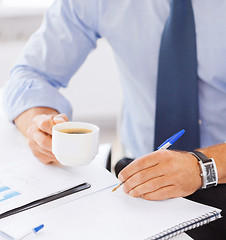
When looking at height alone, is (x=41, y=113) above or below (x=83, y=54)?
below

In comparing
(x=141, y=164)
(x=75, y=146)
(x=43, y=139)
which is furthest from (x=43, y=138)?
(x=141, y=164)

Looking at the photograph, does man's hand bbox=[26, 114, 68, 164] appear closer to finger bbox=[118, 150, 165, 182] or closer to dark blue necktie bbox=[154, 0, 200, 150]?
finger bbox=[118, 150, 165, 182]

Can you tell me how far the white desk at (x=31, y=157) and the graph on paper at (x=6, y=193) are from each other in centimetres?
6

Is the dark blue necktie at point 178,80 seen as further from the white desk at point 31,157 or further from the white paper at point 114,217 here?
the white paper at point 114,217

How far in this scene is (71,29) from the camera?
1.41 metres

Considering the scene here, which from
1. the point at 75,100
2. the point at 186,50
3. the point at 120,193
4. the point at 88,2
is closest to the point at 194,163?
the point at 120,193

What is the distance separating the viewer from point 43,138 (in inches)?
41.1

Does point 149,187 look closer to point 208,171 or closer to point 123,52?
point 208,171

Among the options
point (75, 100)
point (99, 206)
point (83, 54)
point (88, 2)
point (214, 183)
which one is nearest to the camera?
point (99, 206)

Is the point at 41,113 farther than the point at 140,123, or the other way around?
the point at 140,123

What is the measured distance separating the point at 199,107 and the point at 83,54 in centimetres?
43

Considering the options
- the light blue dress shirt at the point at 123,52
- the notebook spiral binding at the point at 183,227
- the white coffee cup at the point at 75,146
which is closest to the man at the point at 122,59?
the light blue dress shirt at the point at 123,52

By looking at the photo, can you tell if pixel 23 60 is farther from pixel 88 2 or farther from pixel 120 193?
pixel 120 193

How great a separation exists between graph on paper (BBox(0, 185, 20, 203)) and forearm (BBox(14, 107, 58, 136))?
0.35 metres
